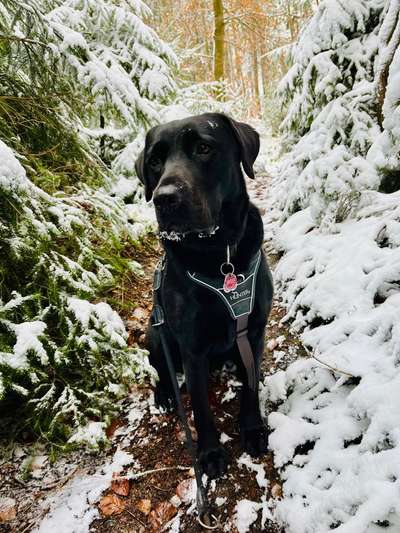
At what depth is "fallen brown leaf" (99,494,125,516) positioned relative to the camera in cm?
167

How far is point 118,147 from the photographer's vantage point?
475 cm

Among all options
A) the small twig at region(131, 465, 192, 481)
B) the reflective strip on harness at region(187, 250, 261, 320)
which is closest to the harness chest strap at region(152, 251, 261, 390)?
the reflective strip on harness at region(187, 250, 261, 320)

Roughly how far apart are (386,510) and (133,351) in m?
1.52

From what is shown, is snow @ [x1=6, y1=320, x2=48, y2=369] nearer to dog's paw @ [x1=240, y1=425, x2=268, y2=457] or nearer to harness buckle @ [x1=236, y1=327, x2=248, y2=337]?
harness buckle @ [x1=236, y1=327, x2=248, y2=337]

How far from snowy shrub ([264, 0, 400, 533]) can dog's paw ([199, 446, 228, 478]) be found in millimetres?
299

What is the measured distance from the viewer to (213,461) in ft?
5.89

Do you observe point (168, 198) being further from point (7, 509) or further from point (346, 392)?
point (7, 509)

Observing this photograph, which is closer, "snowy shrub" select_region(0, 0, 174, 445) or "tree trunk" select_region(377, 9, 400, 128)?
"snowy shrub" select_region(0, 0, 174, 445)

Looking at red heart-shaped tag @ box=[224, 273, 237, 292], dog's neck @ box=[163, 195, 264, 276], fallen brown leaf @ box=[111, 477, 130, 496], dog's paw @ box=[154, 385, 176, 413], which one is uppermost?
dog's neck @ box=[163, 195, 264, 276]

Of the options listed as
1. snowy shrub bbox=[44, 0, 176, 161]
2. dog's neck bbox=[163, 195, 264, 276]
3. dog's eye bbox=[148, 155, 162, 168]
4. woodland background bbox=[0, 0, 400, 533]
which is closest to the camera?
woodland background bbox=[0, 0, 400, 533]

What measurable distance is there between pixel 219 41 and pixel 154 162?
10.5m

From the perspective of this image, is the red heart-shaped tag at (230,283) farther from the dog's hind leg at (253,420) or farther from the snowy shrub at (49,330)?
the snowy shrub at (49,330)

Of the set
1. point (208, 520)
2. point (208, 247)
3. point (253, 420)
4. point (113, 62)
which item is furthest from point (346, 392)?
point (113, 62)

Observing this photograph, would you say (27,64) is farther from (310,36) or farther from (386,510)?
(386,510)
